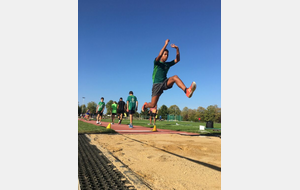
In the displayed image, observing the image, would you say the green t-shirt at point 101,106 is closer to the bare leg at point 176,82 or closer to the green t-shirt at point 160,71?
the green t-shirt at point 160,71

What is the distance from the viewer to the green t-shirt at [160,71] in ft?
11.0

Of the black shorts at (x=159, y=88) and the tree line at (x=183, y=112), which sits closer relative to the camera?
the black shorts at (x=159, y=88)

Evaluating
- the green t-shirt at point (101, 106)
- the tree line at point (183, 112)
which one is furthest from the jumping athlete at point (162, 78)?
the tree line at point (183, 112)

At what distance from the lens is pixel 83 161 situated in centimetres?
229

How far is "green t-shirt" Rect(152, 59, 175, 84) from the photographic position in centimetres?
337

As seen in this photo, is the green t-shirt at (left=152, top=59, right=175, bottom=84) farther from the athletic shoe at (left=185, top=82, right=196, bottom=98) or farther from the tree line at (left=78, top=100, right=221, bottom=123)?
the tree line at (left=78, top=100, right=221, bottom=123)

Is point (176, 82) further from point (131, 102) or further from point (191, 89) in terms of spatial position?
point (131, 102)

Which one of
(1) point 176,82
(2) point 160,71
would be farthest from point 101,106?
(1) point 176,82

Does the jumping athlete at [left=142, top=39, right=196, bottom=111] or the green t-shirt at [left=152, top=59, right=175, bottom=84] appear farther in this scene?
the green t-shirt at [left=152, top=59, right=175, bottom=84]

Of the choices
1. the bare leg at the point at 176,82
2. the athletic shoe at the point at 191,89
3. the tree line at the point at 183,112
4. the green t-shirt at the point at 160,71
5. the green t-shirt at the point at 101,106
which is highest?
the green t-shirt at the point at 160,71

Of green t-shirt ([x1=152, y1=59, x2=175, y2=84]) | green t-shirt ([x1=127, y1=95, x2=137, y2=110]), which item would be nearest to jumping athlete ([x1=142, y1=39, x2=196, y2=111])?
green t-shirt ([x1=152, y1=59, x2=175, y2=84])

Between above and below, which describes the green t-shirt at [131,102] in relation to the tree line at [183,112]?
above
